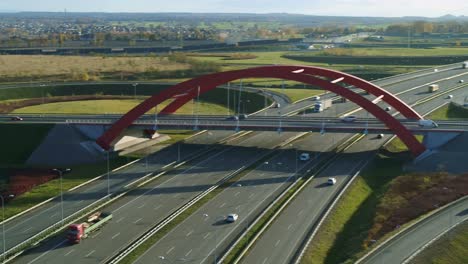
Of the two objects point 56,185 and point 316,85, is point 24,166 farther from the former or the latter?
point 316,85

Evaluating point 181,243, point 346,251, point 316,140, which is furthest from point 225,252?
point 316,140

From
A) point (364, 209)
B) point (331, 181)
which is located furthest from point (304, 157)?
point (364, 209)

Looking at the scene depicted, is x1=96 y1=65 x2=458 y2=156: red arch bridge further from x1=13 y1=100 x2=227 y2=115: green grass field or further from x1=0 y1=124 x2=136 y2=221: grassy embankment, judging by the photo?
x1=13 y1=100 x2=227 y2=115: green grass field

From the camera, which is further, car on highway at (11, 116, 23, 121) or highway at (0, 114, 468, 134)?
car on highway at (11, 116, 23, 121)

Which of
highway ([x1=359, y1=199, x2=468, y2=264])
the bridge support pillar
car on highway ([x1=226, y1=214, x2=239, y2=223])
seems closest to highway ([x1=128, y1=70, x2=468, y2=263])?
car on highway ([x1=226, y1=214, x2=239, y2=223])

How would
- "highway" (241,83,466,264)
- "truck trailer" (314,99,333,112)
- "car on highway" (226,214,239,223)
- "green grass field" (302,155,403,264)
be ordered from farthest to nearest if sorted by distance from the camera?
"truck trailer" (314,99,333,112) → "car on highway" (226,214,239,223) → "green grass field" (302,155,403,264) → "highway" (241,83,466,264)

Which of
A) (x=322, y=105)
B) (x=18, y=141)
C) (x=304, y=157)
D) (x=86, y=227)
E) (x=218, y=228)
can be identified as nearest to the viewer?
(x=86, y=227)
